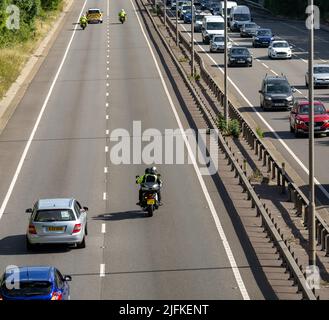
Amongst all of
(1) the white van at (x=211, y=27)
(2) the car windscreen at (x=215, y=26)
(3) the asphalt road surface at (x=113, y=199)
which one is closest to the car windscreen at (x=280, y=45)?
(1) the white van at (x=211, y=27)

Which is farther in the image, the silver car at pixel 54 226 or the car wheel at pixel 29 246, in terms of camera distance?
the car wheel at pixel 29 246

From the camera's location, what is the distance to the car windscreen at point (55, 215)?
104 ft

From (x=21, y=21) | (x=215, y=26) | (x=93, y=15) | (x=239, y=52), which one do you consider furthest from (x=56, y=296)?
(x=93, y=15)

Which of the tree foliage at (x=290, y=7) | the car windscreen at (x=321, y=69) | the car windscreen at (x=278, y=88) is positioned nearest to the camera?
the car windscreen at (x=278, y=88)

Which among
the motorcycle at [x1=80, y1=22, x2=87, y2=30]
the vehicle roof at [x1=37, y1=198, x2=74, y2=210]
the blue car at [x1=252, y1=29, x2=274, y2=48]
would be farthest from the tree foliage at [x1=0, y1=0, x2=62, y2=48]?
the vehicle roof at [x1=37, y1=198, x2=74, y2=210]

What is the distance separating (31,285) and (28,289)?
0.34ft

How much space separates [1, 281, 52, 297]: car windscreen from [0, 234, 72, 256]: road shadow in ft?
27.6

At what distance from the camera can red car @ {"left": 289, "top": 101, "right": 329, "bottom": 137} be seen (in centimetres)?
5125

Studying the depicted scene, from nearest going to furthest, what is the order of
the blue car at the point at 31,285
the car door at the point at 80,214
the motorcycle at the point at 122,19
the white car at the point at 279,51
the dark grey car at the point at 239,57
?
the blue car at the point at 31,285 → the car door at the point at 80,214 → the dark grey car at the point at 239,57 → the white car at the point at 279,51 → the motorcycle at the point at 122,19

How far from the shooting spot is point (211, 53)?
293 ft

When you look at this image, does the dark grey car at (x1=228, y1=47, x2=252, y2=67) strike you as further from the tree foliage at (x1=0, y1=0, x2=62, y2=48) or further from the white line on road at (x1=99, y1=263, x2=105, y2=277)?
the white line on road at (x1=99, y1=263, x2=105, y2=277)

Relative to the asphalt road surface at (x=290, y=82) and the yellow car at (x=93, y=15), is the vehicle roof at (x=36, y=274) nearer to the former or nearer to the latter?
the asphalt road surface at (x=290, y=82)

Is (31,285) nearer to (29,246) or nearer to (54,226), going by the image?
(54,226)

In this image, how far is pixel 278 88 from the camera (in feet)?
197
